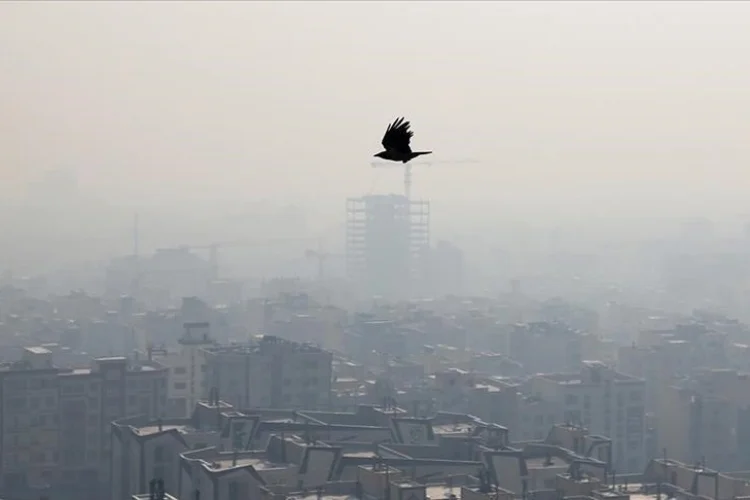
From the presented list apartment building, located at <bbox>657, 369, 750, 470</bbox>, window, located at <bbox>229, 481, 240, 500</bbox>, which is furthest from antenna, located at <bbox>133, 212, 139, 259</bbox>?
window, located at <bbox>229, 481, 240, 500</bbox>

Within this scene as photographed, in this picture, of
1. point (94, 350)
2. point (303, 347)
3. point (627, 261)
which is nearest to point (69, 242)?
point (627, 261)

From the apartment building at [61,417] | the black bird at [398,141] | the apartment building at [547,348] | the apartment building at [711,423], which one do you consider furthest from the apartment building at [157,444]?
the apartment building at [547,348]

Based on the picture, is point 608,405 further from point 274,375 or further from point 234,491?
point 234,491

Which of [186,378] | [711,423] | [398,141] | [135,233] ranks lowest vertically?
[711,423]

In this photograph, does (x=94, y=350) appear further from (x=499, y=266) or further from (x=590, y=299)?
(x=499, y=266)

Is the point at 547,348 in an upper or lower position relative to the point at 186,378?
upper

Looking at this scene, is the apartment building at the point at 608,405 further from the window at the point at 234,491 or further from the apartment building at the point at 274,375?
the window at the point at 234,491

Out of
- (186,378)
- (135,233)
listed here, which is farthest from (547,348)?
(135,233)
